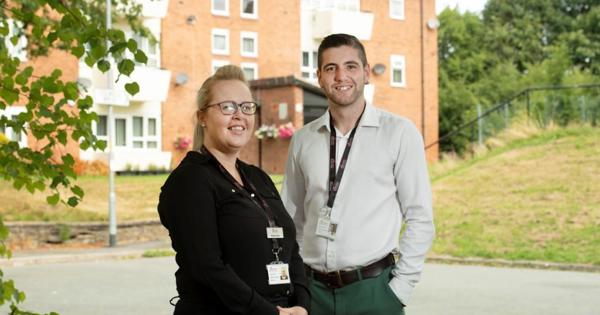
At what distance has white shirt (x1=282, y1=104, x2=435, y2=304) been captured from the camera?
4.98 m

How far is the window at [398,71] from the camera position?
169 ft

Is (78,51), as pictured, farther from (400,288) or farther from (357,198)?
(400,288)

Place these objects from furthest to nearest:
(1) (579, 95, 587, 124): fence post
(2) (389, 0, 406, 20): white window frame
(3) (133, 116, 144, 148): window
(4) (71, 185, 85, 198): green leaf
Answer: (2) (389, 0, 406, 20): white window frame, (3) (133, 116, 144, 148): window, (1) (579, 95, 587, 124): fence post, (4) (71, 185, 85, 198): green leaf

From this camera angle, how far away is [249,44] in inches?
1865

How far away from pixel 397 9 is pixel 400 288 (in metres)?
48.2

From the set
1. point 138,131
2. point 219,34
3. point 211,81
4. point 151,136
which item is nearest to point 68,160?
point 211,81

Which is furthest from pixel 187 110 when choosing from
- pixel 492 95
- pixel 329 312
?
pixel 329 312

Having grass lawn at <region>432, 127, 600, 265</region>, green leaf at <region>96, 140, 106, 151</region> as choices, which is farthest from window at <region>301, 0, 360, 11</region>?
green leaf at <region>96, 140, 106, 151</region>

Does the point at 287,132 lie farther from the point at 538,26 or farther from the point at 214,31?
the point at 538,26

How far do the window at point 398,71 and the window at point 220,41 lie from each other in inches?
352

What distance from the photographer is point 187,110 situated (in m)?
45.0

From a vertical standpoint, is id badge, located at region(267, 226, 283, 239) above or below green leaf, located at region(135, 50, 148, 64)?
below

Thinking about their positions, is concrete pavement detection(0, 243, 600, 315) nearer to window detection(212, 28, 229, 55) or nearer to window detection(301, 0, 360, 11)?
window detection(212, 28, 229, 55)

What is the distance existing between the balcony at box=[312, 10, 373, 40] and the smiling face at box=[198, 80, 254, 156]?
45011 mm
